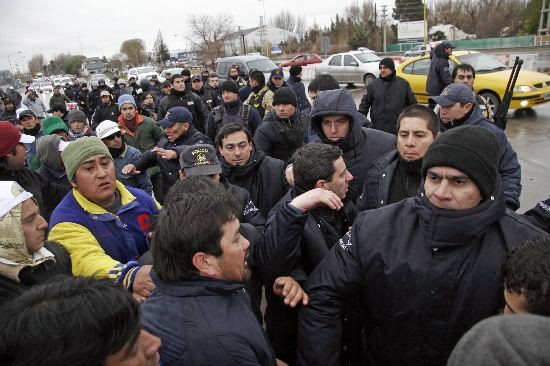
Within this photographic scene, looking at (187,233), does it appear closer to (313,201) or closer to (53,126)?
(313,201)

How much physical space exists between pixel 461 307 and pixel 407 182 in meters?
1.14

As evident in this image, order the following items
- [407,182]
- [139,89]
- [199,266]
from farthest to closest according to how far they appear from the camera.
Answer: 1. [139,89]
2. [407,182]
3. [199,266]

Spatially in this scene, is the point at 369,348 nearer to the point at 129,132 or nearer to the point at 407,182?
the point at 407,182

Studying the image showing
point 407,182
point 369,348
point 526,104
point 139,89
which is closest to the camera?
point 369,348

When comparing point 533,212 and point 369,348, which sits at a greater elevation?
point 533,212

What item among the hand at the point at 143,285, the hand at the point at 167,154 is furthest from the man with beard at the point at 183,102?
the hand at the point at 143,285

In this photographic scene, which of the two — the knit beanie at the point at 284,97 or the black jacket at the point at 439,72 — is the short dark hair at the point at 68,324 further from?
the black jacket at the point at 439,72

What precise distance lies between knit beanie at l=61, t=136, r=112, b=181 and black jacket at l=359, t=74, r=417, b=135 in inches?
178

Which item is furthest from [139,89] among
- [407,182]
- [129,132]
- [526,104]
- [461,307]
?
[461,307]

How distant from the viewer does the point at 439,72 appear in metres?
7.63

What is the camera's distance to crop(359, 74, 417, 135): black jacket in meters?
5.99

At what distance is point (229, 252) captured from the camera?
1431 mm

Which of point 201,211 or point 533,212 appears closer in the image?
point 201,211

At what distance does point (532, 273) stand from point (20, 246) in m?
2.00
